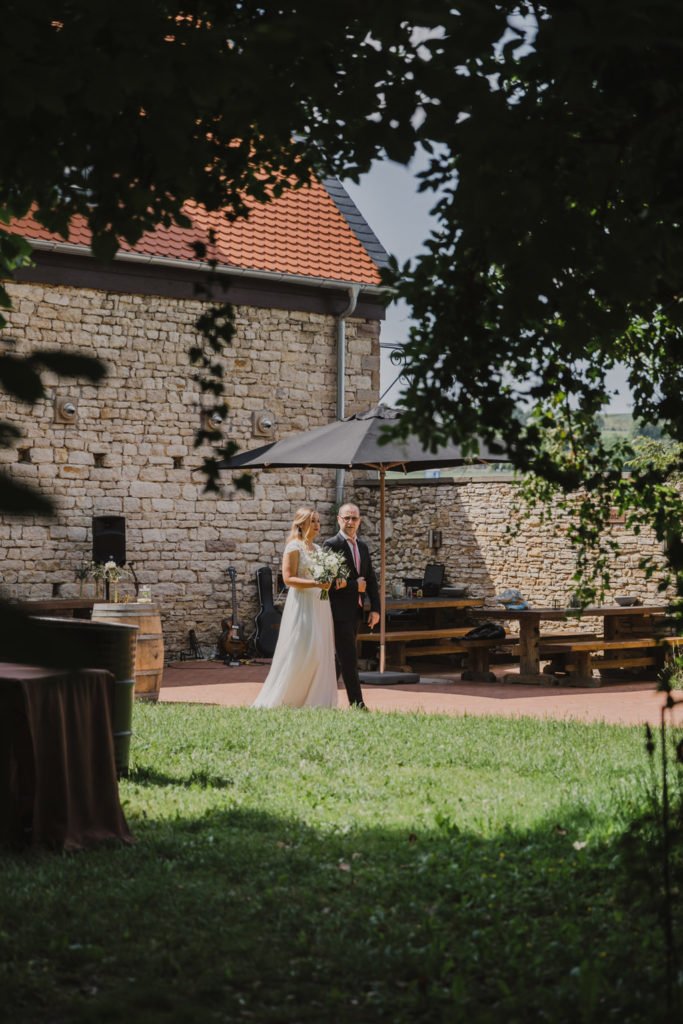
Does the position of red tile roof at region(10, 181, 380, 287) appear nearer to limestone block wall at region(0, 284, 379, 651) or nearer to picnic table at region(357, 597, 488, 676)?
limestone block wall at region(0, 284, 379, 651)

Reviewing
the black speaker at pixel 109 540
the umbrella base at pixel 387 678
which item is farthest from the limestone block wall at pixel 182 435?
the umbrella base at pixel 387 678

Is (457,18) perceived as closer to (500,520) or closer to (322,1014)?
(322,1014)

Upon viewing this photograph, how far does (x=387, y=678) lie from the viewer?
13.5m

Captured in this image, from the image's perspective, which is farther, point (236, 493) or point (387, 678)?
point (236, 493)

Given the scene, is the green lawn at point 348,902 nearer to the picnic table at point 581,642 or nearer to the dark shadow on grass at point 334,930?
the dark shadow on grass at point 334,930

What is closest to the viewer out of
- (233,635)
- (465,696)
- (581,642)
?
(465,696)

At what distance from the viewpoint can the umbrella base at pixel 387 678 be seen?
13452 millimetres

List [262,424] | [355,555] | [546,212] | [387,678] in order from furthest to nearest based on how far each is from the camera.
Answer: [262,424] < [387,678] < [355,555] < [546,212]

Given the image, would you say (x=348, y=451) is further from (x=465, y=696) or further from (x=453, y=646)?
(x=453, y=646)

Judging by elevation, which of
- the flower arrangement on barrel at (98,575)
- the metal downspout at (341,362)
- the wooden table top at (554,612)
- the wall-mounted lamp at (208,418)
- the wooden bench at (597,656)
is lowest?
the wooden bench at (597,656)

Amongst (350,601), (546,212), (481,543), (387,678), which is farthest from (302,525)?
(546,212)

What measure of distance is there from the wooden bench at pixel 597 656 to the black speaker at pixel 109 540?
529 cm

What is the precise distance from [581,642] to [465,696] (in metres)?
2.27

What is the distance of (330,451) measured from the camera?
1233cm
